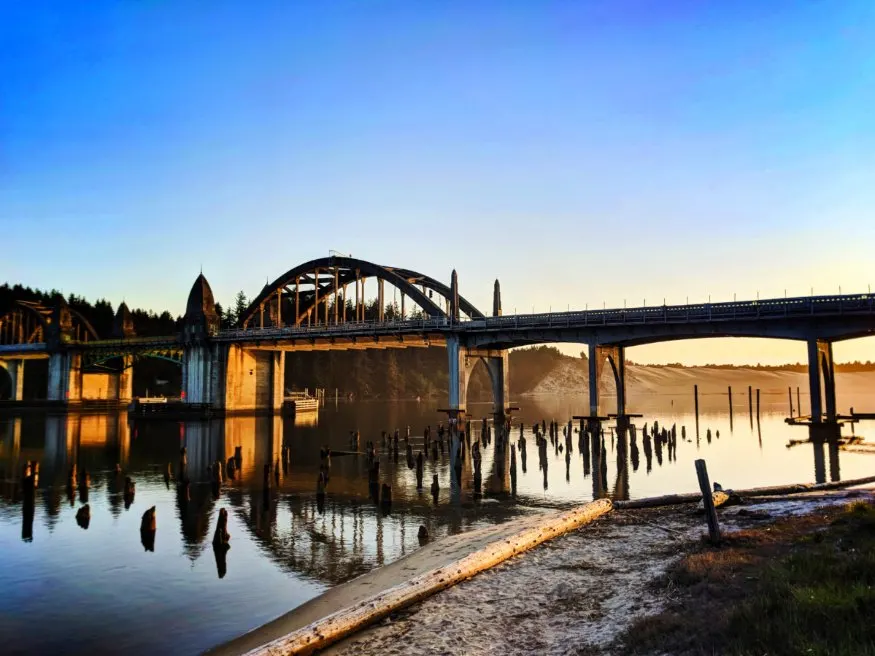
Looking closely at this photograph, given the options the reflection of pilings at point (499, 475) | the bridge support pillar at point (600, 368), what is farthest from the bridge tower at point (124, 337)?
the reflection of pilings at point (499, 475)

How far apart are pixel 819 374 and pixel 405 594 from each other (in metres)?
48.1

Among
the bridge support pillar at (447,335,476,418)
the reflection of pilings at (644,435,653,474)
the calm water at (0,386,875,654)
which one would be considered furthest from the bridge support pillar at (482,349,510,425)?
the reflection of pilings at (644,435,653,474)

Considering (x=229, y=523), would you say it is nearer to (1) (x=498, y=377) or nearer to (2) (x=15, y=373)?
(1) (x=498, y=377)

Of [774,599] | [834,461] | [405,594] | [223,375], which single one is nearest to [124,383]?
[223,375]

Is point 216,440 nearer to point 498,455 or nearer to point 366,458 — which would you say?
point 366,458


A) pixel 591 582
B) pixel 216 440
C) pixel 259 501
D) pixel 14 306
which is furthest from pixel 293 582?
pixel 14 306

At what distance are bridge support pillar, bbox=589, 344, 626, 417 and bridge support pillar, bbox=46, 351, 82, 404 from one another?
282ft

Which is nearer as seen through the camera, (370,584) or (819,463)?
(370,584)

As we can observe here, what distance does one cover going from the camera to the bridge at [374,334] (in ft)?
167

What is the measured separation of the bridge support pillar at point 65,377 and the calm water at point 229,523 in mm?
60831

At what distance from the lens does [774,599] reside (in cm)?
891

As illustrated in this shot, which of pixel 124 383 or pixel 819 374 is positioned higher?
pixel 124 383

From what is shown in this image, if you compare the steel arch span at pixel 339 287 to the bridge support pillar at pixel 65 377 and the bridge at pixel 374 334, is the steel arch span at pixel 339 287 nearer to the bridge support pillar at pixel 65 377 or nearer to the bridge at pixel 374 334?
the bridge at pixel 374 334

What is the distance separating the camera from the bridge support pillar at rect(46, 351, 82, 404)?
345 ft
